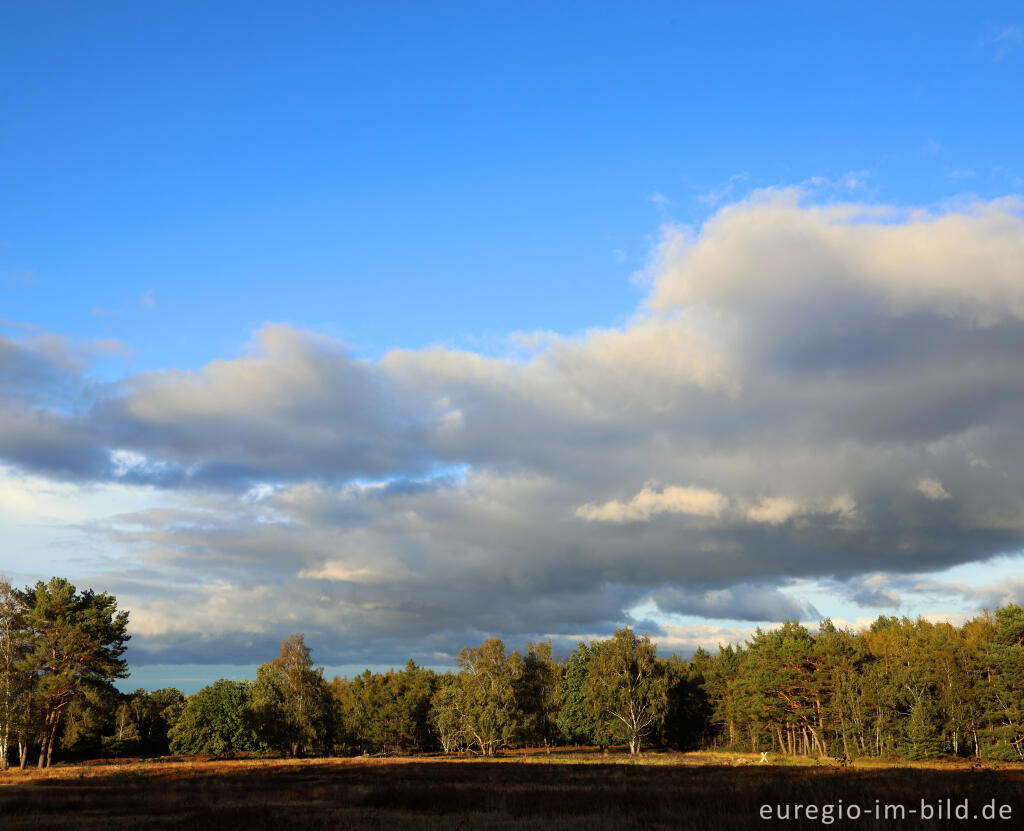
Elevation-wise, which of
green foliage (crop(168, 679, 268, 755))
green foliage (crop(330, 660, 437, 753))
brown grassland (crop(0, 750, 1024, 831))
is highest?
brown grassland (crop(0, 750, 1024, 831))

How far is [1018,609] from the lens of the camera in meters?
81.7

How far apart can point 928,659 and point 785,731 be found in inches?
1233

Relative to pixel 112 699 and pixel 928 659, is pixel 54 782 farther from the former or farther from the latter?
pixel 928 659

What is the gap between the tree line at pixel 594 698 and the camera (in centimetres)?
7456

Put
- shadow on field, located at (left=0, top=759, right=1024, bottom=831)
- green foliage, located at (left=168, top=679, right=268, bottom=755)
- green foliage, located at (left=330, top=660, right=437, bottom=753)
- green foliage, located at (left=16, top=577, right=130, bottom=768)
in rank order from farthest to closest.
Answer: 1. green foliage, located at (left=330, top=660, right=437, bottom=753)
2. green foliage, located at (left=168, top=679, right=268, bottom=755)
3. green foliage, located at (left=16, top=577, right=130, bottom=768)
4. shadow on field, located at (left=0, top=759, right=1024, bottom=831)

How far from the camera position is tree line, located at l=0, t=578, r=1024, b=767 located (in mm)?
74562

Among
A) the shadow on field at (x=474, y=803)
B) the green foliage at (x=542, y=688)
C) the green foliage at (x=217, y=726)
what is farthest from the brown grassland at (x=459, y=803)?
the green foliage at (x=542, y=688)

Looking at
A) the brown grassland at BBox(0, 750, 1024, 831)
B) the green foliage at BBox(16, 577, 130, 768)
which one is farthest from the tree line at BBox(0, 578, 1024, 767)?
the brown grassland at BBox(0, 750, 1024, 831)

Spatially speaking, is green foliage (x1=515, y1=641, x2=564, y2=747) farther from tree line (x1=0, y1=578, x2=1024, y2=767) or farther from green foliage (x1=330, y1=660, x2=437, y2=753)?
green foliage (x1=330, y1=660, x2=437, y2=753)

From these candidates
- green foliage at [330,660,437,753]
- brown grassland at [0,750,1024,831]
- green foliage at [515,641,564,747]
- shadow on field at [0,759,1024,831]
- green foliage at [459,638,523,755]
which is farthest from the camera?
green foliage at [330,660,437,753]

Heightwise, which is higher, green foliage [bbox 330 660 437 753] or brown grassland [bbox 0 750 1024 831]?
brown grassland [bbox 0 750 1024 831]

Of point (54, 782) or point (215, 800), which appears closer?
point (215, 800)

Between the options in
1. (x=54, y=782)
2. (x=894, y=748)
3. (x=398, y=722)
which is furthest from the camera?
(x=398, y=722)

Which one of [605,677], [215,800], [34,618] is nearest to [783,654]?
[605,677]
